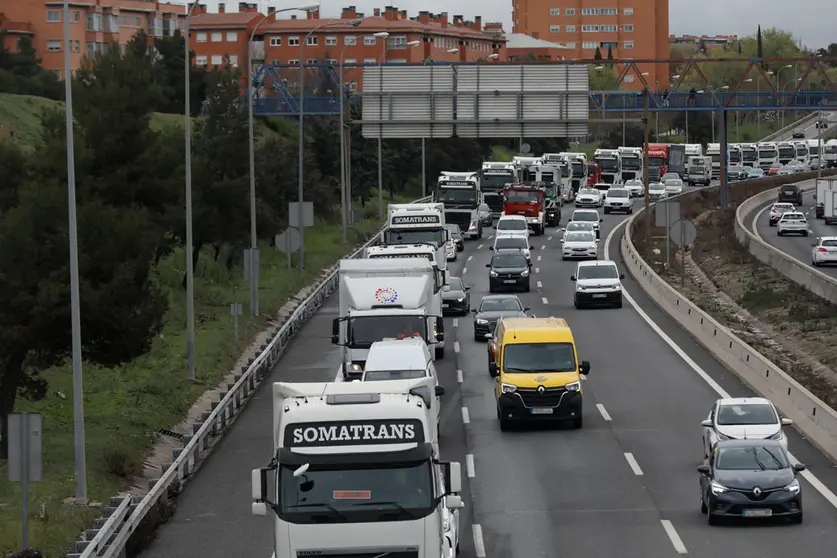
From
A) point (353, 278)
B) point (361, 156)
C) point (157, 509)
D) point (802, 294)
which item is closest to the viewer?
point (157, 509)

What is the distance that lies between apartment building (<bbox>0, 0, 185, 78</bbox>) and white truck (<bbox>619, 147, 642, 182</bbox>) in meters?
41.9

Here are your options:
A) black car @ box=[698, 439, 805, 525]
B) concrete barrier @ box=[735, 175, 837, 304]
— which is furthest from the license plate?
concrete barrier @ box=[735, 175, 837, 304]

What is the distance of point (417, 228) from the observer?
5241 cm

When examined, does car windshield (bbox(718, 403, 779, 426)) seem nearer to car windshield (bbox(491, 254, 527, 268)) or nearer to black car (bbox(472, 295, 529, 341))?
black car (bbox(472, 295, 529, 341))

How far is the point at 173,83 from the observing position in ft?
347

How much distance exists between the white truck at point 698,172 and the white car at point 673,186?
16474mm

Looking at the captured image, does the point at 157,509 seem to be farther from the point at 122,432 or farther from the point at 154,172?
the point at 154,172

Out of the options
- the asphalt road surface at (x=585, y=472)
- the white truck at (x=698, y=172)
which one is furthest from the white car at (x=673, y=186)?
the asphalt road surface at (x=585, y=472)

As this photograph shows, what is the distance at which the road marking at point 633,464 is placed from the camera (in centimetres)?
2631

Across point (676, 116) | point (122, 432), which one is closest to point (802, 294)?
point (122, 432)

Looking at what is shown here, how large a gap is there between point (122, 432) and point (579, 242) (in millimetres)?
38498

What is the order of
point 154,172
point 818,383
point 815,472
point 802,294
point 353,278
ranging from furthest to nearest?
point 802,294 < point 154,172 < point 818,383 < point 353,278 < point 815,472

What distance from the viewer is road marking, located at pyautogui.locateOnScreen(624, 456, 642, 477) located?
2631 cm

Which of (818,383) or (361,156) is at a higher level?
(361,156)
